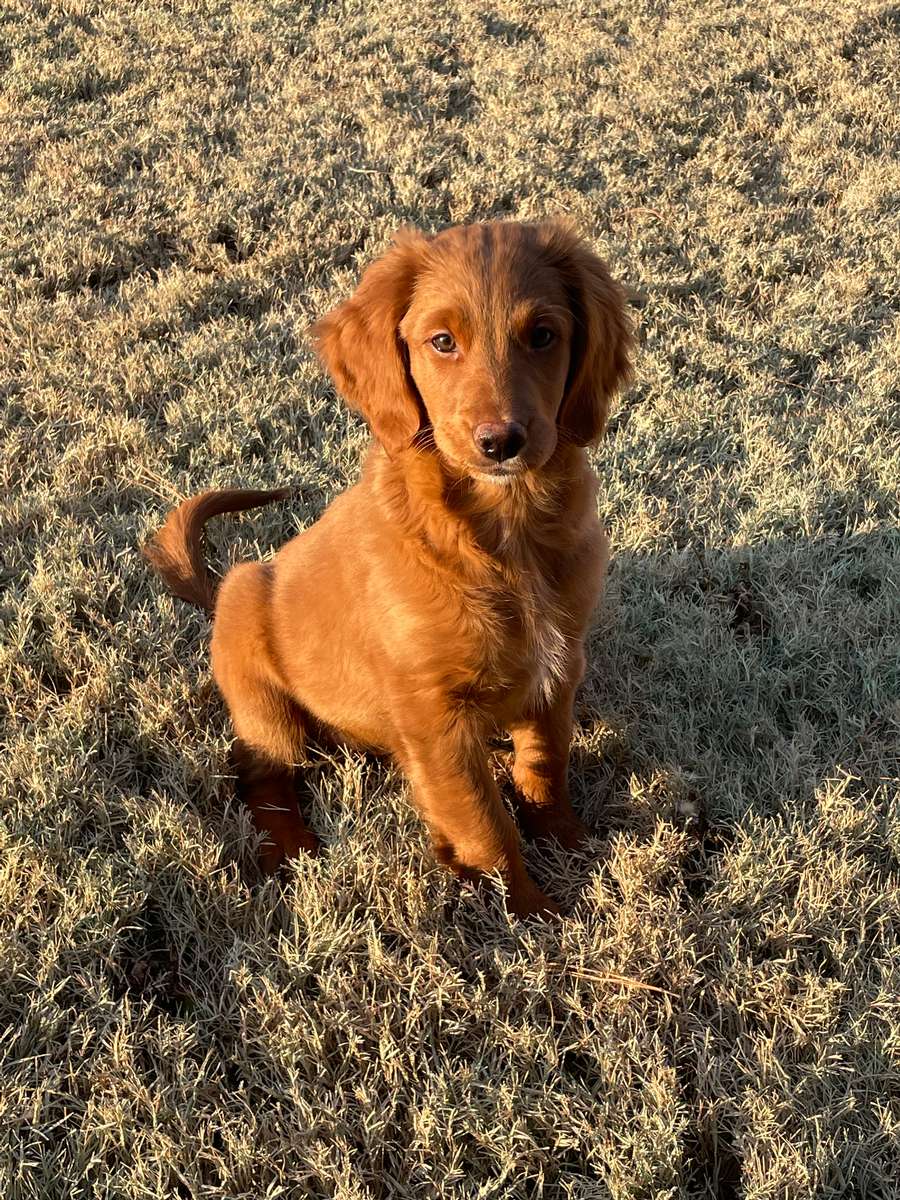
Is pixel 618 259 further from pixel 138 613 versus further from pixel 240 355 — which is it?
pixel 138 613

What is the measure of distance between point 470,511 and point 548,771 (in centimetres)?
76

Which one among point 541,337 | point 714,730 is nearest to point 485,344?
point 541,337

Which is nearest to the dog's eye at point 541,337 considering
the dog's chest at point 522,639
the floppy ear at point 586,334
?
the floppy ear at point 586,334

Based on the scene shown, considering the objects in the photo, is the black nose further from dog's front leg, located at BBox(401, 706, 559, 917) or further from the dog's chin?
dog's front leg, located at BBox(401, 706, 559, 917)

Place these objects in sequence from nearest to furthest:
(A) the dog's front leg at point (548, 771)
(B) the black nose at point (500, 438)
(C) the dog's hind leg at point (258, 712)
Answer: (B) the black nose at point (500, 438)
(A) the dog's front leg at point (548, 771)
(C) the dog's hind leg at point (258, 712)

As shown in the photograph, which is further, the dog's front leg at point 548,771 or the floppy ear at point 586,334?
the dog's front leg at point 548,771

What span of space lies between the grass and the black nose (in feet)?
3.45

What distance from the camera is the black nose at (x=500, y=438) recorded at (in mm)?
1729

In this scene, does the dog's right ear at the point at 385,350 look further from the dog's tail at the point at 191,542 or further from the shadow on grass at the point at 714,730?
the shadow on grass at the point at 714,730

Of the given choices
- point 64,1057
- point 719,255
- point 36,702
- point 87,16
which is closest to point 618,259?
point 719,255

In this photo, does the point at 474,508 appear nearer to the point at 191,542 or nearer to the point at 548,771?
the point at 548,771

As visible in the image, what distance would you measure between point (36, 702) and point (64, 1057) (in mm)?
1110

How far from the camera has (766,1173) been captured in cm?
163

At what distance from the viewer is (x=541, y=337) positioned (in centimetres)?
192
